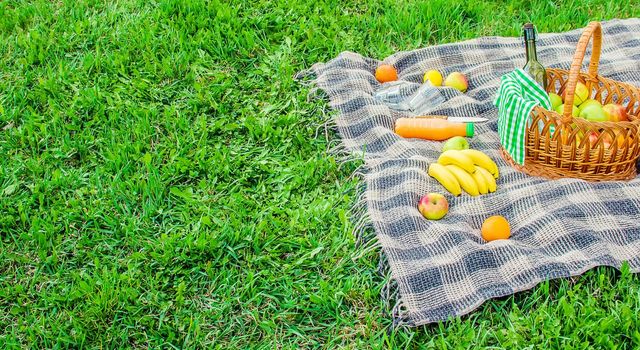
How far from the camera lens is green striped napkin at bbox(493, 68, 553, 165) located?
321 centimetres

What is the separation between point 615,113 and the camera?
3.36 metres

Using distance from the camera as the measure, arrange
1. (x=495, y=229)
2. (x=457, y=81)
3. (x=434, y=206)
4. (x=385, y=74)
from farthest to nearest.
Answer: (x=385, y=74)
(x=457, y=81)
(x=434, y=206)
(x=495, y=229)

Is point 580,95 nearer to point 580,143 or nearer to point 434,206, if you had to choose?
point 580,143

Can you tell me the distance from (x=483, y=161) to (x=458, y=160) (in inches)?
5.2

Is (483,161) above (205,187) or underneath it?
above

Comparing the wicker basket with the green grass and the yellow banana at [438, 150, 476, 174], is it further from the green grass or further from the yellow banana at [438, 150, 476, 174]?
the green grass

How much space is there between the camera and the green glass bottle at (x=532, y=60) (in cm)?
348

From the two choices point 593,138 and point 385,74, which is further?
point 385,74

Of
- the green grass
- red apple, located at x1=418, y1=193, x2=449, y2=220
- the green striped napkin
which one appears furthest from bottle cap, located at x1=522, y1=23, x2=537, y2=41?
the green grass

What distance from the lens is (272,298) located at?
2.88 meters

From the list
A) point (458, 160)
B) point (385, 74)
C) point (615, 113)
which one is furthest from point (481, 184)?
point (385, 74)

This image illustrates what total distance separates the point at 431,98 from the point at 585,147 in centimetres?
107

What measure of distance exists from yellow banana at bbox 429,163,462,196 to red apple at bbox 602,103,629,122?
80cm

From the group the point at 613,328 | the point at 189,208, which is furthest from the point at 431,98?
the point at 613,328
